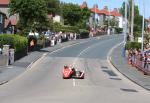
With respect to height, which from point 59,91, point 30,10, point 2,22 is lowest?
point 59,91

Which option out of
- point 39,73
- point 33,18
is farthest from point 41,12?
point 39,73

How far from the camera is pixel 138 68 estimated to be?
181 ft

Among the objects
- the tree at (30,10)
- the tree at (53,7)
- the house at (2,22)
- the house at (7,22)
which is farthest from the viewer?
the tree at (53,7)

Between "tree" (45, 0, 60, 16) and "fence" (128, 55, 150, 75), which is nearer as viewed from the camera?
"fence" (128, 55, 150, 75)

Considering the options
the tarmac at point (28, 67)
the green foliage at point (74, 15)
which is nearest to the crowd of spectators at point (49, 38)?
the tarmac at point (28, 67)

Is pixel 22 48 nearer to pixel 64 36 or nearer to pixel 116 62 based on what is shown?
pixel 116 62

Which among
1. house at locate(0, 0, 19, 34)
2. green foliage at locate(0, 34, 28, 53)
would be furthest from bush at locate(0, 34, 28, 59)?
house at locate(0, 0, 19, 34)

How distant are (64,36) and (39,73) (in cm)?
5750

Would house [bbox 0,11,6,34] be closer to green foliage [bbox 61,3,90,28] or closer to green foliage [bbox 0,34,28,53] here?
green foliage [bbox 0,34,28,53]

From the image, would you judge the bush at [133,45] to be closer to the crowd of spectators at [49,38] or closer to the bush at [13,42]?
the crowd of spectators at [49,38]

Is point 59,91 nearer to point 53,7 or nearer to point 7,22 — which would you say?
point 7,22

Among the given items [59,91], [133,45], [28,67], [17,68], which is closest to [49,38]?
[133,45]

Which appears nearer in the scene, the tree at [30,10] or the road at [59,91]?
the road at [59,91]

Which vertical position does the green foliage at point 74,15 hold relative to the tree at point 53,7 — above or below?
below
